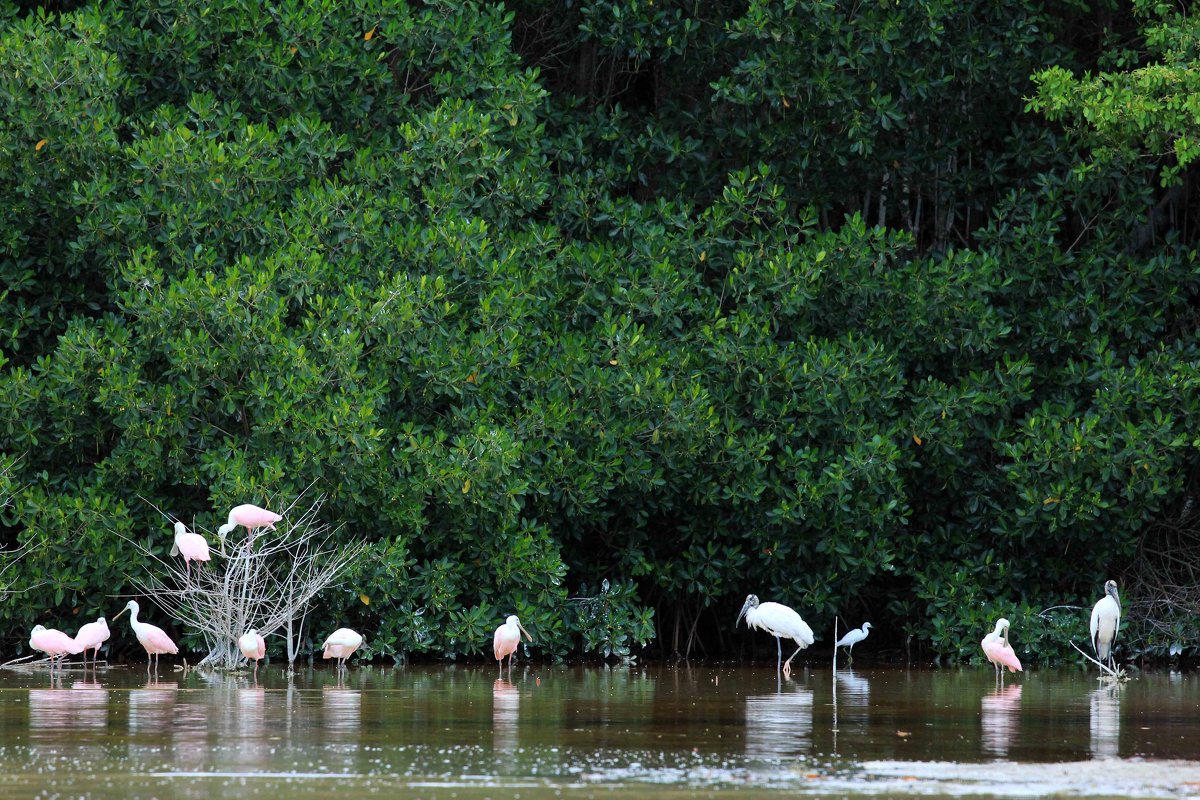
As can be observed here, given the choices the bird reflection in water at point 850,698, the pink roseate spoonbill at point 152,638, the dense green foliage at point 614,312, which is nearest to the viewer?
the bird reflection in water at point 850,698

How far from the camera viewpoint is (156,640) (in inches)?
610

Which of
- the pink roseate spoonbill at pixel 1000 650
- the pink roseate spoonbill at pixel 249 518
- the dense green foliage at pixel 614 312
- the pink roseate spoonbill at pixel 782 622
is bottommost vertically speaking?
the pink roseate spoonbill at pixel 1000 650

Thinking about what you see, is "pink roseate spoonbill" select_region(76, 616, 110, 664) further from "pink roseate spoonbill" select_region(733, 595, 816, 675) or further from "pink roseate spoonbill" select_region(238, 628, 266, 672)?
"pink roseate spoonbill" select_region(733, 595, 816, 675)

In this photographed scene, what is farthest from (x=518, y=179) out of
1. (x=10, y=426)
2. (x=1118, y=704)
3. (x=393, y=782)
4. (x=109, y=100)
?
(x=393, y=782)

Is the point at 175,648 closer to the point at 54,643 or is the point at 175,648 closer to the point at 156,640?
the point at 156,640

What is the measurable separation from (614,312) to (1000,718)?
7.72m

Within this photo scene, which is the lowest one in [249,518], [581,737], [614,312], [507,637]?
[581,737]

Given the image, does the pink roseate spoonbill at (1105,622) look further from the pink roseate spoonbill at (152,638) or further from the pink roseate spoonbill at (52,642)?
the pink roseate spoonbill at (52,642)

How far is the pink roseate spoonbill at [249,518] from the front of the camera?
14977mm

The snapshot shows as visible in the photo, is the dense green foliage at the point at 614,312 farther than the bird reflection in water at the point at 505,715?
Yes

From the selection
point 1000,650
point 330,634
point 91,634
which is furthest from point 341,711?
point 1000,650

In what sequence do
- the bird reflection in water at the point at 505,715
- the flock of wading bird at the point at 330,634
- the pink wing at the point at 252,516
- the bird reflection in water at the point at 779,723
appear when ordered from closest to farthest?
1. the bird reflection in water at the point at 779,723
2. the bird reflection in water at the point at 505,715
3. the pink wing at the point at 252,516
4. the flock of wading bird at the point at 330,634

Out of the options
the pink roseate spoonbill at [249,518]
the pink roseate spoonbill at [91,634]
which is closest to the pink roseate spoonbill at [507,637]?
the pink roseate spoonbill at [249,518]

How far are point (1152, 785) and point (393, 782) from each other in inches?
130
